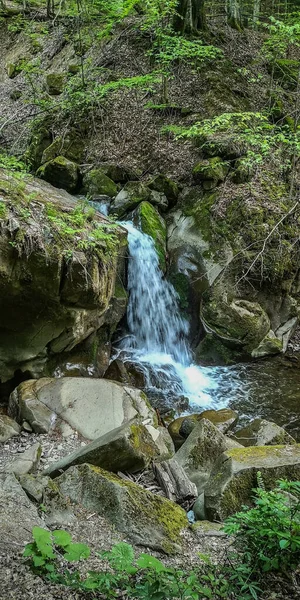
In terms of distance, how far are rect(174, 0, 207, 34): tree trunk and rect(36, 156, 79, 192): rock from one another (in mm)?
5473

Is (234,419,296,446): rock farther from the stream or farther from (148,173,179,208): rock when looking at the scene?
(148,173,179,208): rock

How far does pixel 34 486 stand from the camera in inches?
135

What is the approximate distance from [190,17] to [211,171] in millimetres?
5685

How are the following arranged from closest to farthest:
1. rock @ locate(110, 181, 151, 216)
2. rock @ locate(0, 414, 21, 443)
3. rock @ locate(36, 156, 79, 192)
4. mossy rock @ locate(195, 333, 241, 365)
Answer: rock @ locate(0, 414, 21, 443) → mossy rock @ locate(195, 333, 241, 365) → rock @ locate(110, 181, 151, 216) → rock @ locate(36, 156, 79, 192)

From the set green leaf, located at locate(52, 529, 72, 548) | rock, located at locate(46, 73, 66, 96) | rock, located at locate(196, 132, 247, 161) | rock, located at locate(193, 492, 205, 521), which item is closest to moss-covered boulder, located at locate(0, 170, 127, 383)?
rock, located at locate(193, 492, 205, 521)

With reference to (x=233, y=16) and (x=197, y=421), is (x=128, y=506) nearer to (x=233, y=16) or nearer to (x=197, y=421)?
(x=197, y=421)

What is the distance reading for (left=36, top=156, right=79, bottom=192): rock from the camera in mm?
9906

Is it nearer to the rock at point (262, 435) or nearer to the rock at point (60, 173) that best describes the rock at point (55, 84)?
the rock at point (60, 173)

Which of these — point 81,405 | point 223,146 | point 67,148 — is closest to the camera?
point 81,405

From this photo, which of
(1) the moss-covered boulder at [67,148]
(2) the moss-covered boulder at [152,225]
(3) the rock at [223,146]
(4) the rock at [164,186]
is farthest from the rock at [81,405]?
(1) the moss-covered boulder at [67,148]

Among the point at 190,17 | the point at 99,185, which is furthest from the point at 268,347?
the point at 190,17

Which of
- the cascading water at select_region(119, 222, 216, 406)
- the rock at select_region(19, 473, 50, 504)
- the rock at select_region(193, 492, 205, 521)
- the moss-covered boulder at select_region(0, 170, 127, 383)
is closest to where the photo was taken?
the rock at select_region(19, 473, 50, 504)

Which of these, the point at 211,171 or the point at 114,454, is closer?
the point at 114,454

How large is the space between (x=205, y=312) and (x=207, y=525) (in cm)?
605
